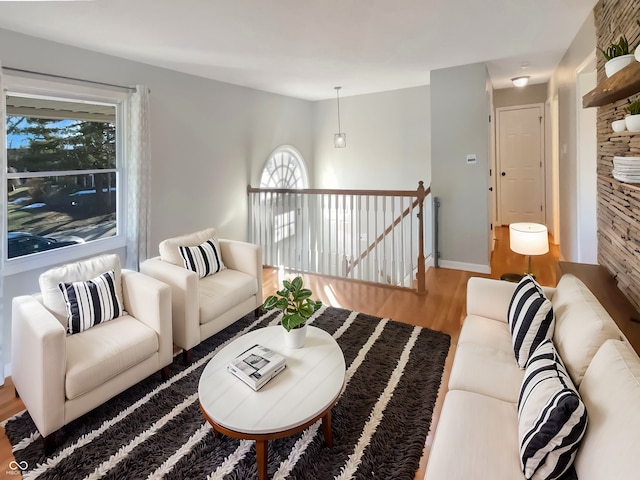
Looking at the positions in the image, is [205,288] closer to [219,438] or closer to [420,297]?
[219,438]

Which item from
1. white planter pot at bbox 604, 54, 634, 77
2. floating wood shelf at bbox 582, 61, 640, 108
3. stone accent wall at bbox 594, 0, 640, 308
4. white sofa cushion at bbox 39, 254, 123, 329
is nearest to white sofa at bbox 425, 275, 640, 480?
stone accent wall at bbox 594, 0, 640, 308

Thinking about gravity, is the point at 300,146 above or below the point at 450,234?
above

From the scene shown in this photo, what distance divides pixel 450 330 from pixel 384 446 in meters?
1.48

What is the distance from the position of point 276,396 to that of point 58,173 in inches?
105

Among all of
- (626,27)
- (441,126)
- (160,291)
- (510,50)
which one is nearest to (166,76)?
(160,291)

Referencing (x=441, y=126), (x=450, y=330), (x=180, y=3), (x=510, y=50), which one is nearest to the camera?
(x=180, y=3)

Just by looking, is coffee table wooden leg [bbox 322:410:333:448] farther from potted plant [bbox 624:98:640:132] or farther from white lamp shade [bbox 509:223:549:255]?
white lamp shade [bbox 509:223:549:255]

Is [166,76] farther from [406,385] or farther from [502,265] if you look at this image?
[502,265]

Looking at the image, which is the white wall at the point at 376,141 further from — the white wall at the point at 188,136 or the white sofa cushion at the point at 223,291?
the white sofa cushion at the point at 223,291

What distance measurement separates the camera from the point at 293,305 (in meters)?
2.10

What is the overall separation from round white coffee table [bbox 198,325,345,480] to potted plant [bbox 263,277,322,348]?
0.07 meters

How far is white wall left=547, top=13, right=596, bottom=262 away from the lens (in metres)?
3.04

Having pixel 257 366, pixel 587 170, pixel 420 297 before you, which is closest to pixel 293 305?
pixel 257 366

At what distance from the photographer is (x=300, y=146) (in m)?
6.23
